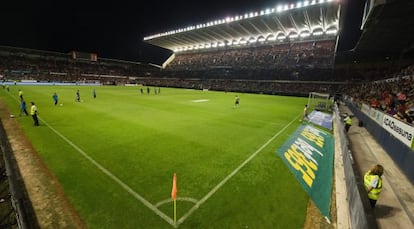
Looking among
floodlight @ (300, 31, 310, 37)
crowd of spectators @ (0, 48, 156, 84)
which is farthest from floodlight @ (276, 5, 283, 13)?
crowd of spectators @ (0, 48, 156, 84)

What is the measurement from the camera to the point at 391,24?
2138 cm

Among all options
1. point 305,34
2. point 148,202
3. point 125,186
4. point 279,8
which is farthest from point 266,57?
point 148,202

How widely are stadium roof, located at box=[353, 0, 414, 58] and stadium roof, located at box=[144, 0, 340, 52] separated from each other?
18085 mm

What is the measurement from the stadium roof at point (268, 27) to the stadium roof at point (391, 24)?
712 inches

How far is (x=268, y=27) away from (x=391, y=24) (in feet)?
143

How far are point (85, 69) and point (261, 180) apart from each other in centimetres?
9243

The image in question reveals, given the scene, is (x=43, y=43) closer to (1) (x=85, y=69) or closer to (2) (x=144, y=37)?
(1) (x=85, y=69)

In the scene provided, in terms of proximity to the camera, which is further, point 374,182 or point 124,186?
point 124,186

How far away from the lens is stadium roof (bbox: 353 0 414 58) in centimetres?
1637

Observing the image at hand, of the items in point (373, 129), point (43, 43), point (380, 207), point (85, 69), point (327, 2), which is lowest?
point (380, 207)

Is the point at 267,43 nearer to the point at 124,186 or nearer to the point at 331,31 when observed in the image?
the point at 331,31

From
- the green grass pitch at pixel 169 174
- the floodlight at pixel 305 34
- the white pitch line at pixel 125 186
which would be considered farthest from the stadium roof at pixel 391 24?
the floodlight at pixel 305 34

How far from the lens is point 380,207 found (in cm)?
628

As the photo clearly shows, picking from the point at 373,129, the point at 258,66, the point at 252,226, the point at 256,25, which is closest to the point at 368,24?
the point at 373,129
